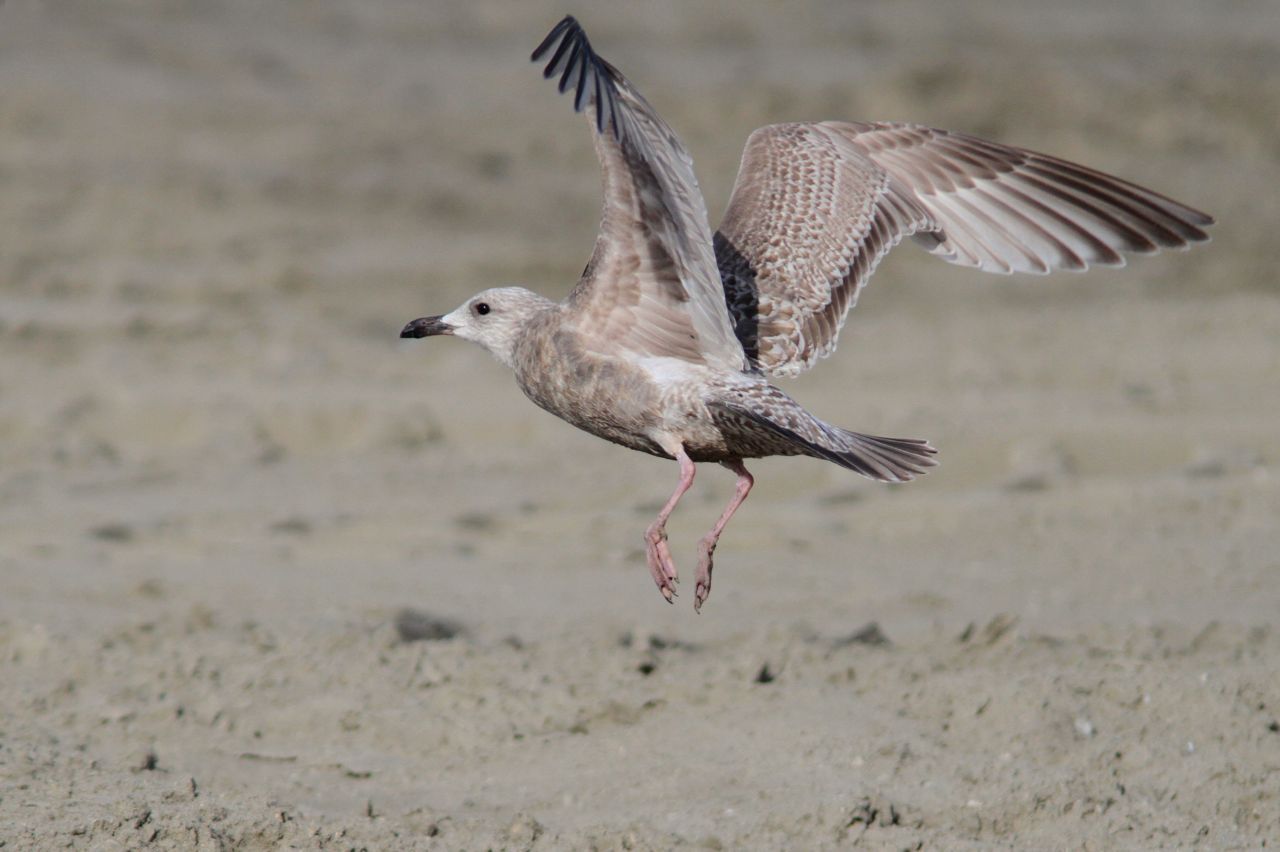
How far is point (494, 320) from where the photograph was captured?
5438 millimetres

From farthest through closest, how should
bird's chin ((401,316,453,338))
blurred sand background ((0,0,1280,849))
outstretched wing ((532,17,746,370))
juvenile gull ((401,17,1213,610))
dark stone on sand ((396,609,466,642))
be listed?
dark stone on sand ((396,609,466,642)) → bird's chin ((401,316,453,338)) → blurred sand background ((0,0,1280,849)) → juvenile gull ((401,17,1213,610)) → outstretched wing ((532,17,746,370))

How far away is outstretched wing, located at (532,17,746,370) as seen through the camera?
4.45 metres

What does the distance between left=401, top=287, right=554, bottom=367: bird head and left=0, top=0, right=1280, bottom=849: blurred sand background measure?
1.18m

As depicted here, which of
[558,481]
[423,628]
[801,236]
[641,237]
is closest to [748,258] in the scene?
[801,236]

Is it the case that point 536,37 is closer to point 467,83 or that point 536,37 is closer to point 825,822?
point 467,83

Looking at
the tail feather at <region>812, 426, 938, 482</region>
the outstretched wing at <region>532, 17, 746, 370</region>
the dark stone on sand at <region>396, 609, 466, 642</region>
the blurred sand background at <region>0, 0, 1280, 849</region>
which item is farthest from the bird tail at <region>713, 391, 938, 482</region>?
the dark stone on sand at <region>396, 609, 466, 642</region>

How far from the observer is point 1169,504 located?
27.9 feet

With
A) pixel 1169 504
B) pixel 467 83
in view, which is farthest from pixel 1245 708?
pixel 467 83

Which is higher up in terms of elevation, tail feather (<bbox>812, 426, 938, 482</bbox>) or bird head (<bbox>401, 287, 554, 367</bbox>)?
bird head (<bbox>401, 287, 554, 367</bbox>)

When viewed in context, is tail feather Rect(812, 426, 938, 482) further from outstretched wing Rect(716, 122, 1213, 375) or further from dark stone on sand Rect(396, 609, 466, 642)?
dark stone on sand Rect(396, 609, 466, 642)

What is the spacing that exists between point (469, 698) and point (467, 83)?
9940mm

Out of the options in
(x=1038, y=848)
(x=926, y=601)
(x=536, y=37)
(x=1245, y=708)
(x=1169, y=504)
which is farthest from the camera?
(x=536, y=37)

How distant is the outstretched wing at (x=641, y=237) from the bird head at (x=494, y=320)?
1.10 ft

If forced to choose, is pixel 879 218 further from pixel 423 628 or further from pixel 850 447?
pixel 423 628
